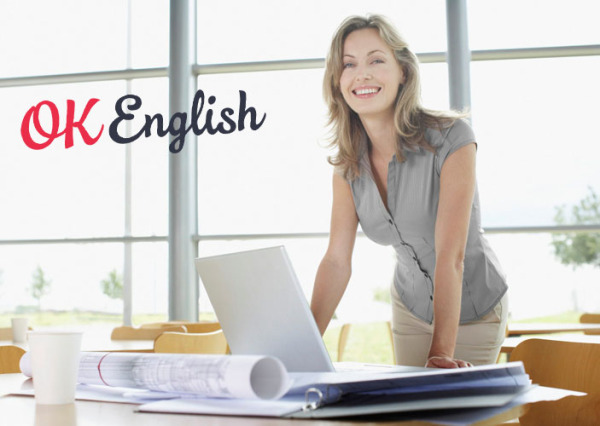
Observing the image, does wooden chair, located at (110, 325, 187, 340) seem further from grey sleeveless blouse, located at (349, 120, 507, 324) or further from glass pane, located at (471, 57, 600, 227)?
glass pane, located at (471, 57, 600, 227)

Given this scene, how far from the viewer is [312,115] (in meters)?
6.20

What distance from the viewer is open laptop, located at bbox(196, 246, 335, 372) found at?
37.1 inches

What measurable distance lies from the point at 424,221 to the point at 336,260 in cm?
25

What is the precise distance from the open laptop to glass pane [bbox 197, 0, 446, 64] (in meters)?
5.28

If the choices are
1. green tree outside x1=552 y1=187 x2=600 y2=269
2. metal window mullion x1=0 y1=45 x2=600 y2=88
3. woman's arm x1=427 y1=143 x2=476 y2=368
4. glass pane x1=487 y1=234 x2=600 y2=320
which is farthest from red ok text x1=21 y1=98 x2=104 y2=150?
woman's arm x1=427 y1=143 x2=476 y2=368

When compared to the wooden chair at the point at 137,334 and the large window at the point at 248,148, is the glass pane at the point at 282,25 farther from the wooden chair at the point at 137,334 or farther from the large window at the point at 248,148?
the wooden chair at the point at 137,334

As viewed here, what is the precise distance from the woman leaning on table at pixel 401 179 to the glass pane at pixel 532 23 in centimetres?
458

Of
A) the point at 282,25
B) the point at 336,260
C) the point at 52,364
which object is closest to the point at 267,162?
the point at 282,25

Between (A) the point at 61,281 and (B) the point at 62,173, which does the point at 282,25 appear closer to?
(B) the point at 62,173

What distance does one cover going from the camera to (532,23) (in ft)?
19.3

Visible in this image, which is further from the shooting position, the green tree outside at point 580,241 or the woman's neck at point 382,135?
the green tree outside at point 580,241

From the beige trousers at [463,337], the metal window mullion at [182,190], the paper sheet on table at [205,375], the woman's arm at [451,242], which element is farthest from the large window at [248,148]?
the paper sheet on table at [205,375]

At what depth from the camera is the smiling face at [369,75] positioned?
5.25 ft

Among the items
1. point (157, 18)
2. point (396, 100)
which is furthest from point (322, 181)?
point (396, 100)
